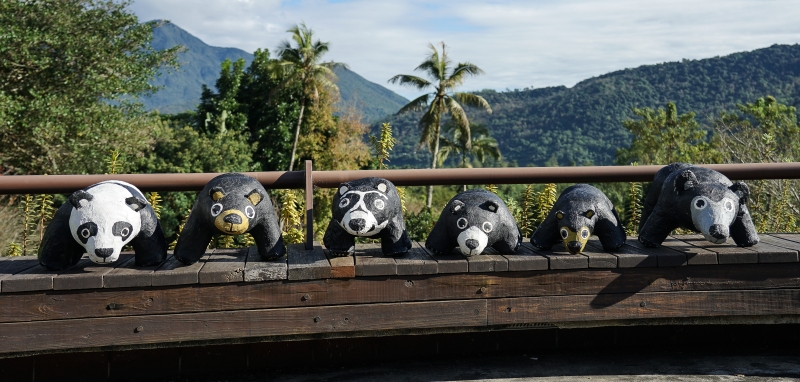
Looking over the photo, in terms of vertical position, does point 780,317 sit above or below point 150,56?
below

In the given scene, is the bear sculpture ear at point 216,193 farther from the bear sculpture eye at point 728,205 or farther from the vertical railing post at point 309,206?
the bear sculpture eye at point 728,205

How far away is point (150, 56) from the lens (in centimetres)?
1831

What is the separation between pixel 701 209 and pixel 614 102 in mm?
88422

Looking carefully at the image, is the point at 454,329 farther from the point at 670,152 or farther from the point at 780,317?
the point at 670,152

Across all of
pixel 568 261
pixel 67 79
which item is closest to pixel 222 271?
pixel 568 261

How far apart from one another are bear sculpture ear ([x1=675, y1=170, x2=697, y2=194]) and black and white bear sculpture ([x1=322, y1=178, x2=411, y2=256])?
1.41 m

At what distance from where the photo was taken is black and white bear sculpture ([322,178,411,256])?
3145mm

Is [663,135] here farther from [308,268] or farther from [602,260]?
[308,268]

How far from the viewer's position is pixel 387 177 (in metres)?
3.59

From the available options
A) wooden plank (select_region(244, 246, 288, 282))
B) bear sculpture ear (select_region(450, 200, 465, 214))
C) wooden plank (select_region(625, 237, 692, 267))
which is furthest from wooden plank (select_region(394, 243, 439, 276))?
wooden plank (select_region(625, 237, 692, 267))

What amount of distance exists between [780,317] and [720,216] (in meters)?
0.65

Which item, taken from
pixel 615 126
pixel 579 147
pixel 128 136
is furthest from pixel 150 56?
pixel 615 126

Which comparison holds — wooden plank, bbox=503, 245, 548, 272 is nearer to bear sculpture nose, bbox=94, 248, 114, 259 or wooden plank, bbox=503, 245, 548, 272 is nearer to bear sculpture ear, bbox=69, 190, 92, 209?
bear sculpture nose, bbox=94, 248, 114, 259

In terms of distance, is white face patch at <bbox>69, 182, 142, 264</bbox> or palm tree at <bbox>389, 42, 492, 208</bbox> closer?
white face patch at <bbox>69, 182, 142, 264</bbox>
